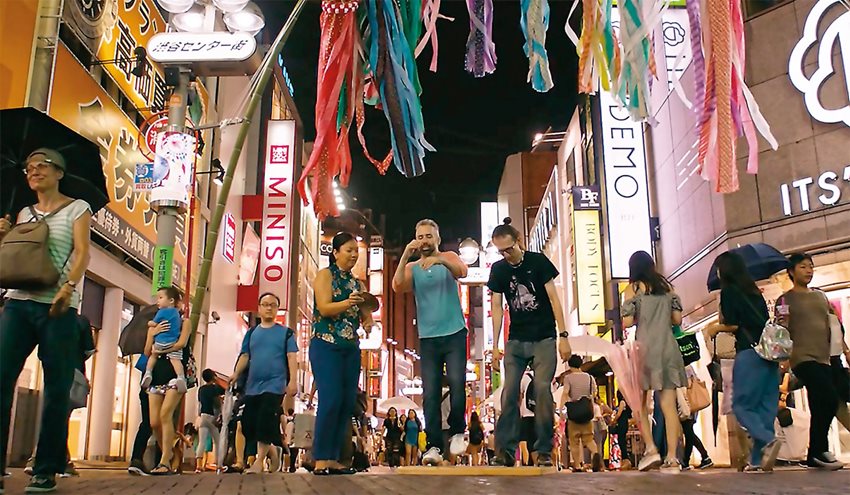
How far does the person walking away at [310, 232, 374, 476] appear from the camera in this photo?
6000 millimetres

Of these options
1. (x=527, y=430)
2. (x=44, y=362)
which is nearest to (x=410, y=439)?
(x=527, y=430)

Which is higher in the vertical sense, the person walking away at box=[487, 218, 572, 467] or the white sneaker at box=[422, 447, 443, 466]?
the person walking away at box=[487, 218, 572, 467]

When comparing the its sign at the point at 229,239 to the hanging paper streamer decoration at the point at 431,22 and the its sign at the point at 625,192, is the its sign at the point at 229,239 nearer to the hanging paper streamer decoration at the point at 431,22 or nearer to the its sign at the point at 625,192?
the its sign at the point at 625,192

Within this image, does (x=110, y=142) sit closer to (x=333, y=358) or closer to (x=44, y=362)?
(x=333, y=358)

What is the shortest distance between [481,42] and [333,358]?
2.74 metres

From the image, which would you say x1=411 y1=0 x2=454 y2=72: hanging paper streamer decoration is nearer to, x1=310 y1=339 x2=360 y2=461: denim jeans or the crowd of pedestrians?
the crowd of pedestrians

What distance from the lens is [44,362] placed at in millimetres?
4426

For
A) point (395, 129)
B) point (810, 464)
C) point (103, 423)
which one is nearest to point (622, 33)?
point (395, 129)

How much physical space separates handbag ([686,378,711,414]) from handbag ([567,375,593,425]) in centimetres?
214

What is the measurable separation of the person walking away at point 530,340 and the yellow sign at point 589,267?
52.8 ft

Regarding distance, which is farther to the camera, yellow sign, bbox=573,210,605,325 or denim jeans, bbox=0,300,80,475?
yellow sign, bbox=573,210,605,325

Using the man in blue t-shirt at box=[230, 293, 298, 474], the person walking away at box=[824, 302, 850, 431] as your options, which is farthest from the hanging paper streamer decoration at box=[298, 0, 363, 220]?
the person walking away at box=[824, 302, 850, 431]

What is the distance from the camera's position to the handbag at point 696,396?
9156mm

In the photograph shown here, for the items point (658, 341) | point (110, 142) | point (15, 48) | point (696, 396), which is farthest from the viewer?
point (110, 142)
